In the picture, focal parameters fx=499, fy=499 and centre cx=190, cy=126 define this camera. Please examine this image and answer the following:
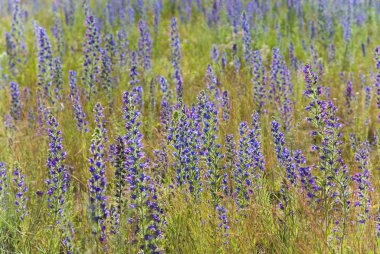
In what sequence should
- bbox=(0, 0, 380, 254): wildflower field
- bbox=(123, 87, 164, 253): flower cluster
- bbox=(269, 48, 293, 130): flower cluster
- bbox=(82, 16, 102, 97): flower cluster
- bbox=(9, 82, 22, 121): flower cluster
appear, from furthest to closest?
bbox=(9, 82, 22, 121): flower cluster → bbox=(82, 16, 102, 97): flower cluster → bbox=(269, 48, 293, 130): flower cluster → bbox=(0, 0, 380, 254): wildflower field → bbox=(123, 87, 164, 253): flower cluster

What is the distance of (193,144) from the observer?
307cm

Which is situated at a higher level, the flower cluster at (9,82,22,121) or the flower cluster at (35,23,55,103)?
the flower cluster at (35,23,55,103)

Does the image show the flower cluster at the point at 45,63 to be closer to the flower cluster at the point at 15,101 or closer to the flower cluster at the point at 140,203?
the flower cluster at the point at 15,101

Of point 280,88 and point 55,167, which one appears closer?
point 55,167

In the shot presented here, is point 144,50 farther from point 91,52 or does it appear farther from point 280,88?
point 280,88

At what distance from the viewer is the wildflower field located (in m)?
2.71

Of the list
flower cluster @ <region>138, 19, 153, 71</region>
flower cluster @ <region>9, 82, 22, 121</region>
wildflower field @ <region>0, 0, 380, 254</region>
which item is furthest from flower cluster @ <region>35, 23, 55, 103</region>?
flower cluster @ <region>138, 19, 153, 71</region>

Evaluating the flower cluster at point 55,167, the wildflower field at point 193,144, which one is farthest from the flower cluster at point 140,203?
the flower cluster at point 55,167

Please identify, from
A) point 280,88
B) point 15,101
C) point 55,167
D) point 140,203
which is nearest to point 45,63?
point 15,101

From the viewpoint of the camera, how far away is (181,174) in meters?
3.03

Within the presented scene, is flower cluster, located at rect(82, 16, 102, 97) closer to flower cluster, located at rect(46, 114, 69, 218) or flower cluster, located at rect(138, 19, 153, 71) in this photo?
flower cluster, located at rect(138, 19, 153, 71)

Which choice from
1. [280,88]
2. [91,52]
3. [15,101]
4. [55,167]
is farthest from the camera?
[15,101]

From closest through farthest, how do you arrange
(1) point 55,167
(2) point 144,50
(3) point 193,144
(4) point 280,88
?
1. (1) point 55,167
2. (3) point 193,144
3. (4) point 280,88
4. (2) point 144,50

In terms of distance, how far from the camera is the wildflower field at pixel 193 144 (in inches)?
107
